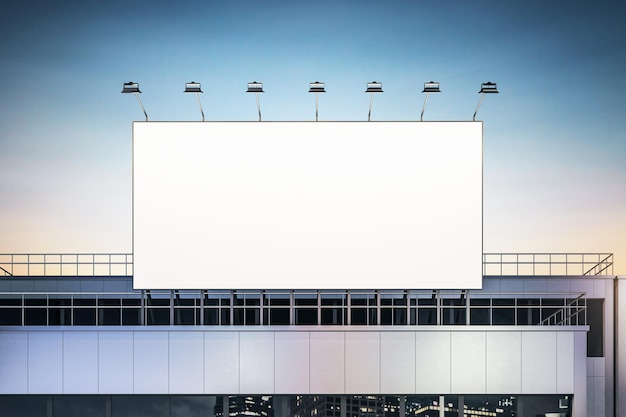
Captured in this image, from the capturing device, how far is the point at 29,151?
14.0m

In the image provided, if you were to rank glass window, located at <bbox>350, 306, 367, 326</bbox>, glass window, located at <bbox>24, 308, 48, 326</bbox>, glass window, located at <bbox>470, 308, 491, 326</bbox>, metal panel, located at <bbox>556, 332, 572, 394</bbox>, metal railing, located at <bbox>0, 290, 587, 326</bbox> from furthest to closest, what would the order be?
glass window, located at <bbox>24, 308, 48, 326</bbox>
glass window, located at <bbox>470, 308, 491, 326</bbox>
glass window, located at <bbox>350, 306, 367, 326</bbox>
metal railing, located at <bbox>0, 290, 587, 326</bbox>
metal panel, located at <bbox>556, 332, 572, 394</bbox>

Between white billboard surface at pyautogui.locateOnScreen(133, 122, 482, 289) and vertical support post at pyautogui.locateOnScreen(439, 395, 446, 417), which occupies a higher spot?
white billboard surface at pyautogui.locateOnScreen(133, 122, 482, 289)

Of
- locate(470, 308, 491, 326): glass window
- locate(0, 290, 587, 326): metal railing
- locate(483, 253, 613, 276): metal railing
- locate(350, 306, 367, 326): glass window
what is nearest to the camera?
locate(0, 290, 587, 326): metal railing

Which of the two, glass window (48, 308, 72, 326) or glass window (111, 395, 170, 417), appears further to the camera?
glass window (48, 308, 72, 326)

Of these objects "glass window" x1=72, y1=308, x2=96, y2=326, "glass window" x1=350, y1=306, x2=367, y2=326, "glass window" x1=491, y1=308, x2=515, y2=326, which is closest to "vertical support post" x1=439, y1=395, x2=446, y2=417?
"glass window" x1=350, y1=306, x2=367, y2=326

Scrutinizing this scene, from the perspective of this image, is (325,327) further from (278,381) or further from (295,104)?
(295,104)

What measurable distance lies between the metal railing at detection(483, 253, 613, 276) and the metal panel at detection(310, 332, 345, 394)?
5.60m

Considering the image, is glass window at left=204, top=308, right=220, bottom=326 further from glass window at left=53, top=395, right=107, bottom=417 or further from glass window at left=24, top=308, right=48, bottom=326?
glass window at left=24, top=308, right=48, bottom=326

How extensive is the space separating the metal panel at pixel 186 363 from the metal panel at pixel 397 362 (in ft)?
11.7

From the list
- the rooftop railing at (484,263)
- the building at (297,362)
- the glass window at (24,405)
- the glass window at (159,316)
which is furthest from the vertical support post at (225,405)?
the rooftop railing at (484,263)

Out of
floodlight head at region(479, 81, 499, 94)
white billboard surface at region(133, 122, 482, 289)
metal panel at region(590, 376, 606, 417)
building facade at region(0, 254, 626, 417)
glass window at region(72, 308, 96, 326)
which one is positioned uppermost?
floodlight head at region(479, 81, 499, 94)

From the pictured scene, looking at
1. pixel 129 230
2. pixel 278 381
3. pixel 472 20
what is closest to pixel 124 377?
pixel 278 381

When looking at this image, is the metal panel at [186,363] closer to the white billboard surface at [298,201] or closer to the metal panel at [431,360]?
the white billboard surface at [298,201]

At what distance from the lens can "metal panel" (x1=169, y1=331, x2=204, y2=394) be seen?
970cm
